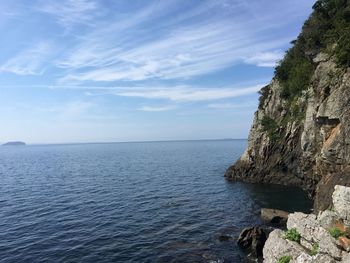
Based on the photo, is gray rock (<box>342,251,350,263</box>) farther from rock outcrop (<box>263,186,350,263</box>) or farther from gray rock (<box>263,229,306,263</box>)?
gray rock (<box>263,229,306,263</box>)

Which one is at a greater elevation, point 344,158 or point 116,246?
point 344,158

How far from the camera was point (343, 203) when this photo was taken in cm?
2589

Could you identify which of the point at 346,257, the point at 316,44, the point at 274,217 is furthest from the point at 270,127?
the point at 346,257

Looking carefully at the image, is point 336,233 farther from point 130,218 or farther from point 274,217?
point 130,218

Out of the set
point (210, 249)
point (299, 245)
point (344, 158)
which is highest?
point (344, 158)

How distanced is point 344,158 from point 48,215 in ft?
134

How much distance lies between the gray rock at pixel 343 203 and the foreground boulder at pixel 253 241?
1039 cm

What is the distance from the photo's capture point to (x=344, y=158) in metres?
37.2

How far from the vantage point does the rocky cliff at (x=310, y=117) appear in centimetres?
3941

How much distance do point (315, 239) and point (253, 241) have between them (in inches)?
418

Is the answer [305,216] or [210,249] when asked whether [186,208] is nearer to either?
[210,249]

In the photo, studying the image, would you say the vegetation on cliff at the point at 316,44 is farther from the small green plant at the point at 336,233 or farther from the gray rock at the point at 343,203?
the small green plant at the point at 336,233

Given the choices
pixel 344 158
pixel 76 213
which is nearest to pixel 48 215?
pixel 76 213

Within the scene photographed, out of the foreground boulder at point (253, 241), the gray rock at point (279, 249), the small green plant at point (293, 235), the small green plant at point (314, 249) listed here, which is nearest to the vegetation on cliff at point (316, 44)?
the foreground boulder at point (253, 241)
